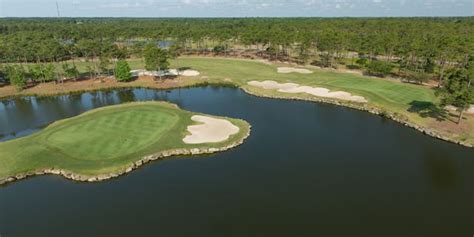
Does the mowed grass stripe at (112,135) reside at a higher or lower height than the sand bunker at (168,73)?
lower

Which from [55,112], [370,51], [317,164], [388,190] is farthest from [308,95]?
[55,112]

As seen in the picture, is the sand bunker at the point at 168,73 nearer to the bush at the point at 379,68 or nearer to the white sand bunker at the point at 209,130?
the white sand bunker at the point at 209,130

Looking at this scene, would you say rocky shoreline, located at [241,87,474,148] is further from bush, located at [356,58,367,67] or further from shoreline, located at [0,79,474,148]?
bush, located at [356,58,367,67]

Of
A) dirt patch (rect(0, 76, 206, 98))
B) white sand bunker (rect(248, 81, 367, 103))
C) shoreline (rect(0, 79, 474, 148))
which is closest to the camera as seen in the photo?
shoreline (rect(0, 79, 474, 148))

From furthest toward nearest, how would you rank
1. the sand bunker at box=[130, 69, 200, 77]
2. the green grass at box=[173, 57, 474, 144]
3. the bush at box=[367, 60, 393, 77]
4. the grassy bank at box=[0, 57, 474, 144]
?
the sand bunker at box=[130, 69, 200, 77] < the bush at box=[367, 60, 393, 77] < the green grass at box=[173, 57, 474, 144] < the grassy bank at box=[0, 57, 474, 144]

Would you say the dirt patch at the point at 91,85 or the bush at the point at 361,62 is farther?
the bush at the point at 361,62

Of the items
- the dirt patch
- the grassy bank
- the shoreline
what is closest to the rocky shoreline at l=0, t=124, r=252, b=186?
A: the shoreline

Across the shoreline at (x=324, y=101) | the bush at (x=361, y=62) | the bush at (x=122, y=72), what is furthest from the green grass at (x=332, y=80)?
the bush at (x=122, y=72)
